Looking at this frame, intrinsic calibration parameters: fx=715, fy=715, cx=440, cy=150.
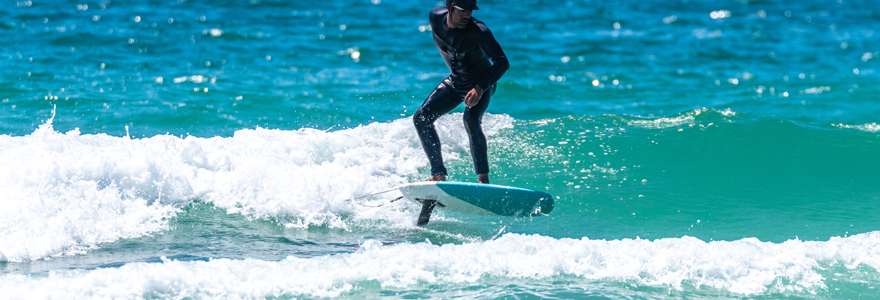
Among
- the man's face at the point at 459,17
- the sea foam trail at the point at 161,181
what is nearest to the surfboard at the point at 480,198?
the sea foam trail at the point at 161,181

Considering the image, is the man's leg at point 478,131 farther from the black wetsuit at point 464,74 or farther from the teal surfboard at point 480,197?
the teal surfboard at point 480,197

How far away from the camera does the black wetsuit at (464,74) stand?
5543mm

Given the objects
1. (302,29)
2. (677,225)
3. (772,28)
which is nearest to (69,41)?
(302,29)

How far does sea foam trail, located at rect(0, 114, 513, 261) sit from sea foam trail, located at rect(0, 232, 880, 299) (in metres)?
1.14

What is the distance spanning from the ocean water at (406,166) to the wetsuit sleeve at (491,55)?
124cm

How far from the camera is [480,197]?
5.77m

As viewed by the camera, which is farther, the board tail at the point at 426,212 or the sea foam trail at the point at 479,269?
the board tail at the point at 426,212

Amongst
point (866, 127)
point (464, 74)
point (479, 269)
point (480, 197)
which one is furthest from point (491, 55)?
point (866, 127)

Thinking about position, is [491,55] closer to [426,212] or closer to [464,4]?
[464,4]

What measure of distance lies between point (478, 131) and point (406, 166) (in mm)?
2476

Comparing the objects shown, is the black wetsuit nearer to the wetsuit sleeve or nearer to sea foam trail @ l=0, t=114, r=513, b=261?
the wetsuit sleeve

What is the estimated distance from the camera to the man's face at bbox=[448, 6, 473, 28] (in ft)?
17.6

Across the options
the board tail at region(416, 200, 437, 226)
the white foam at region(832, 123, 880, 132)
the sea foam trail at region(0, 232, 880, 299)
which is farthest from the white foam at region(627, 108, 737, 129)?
the board tail at region(416, 200, 437, 226)

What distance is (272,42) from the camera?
1803cm
